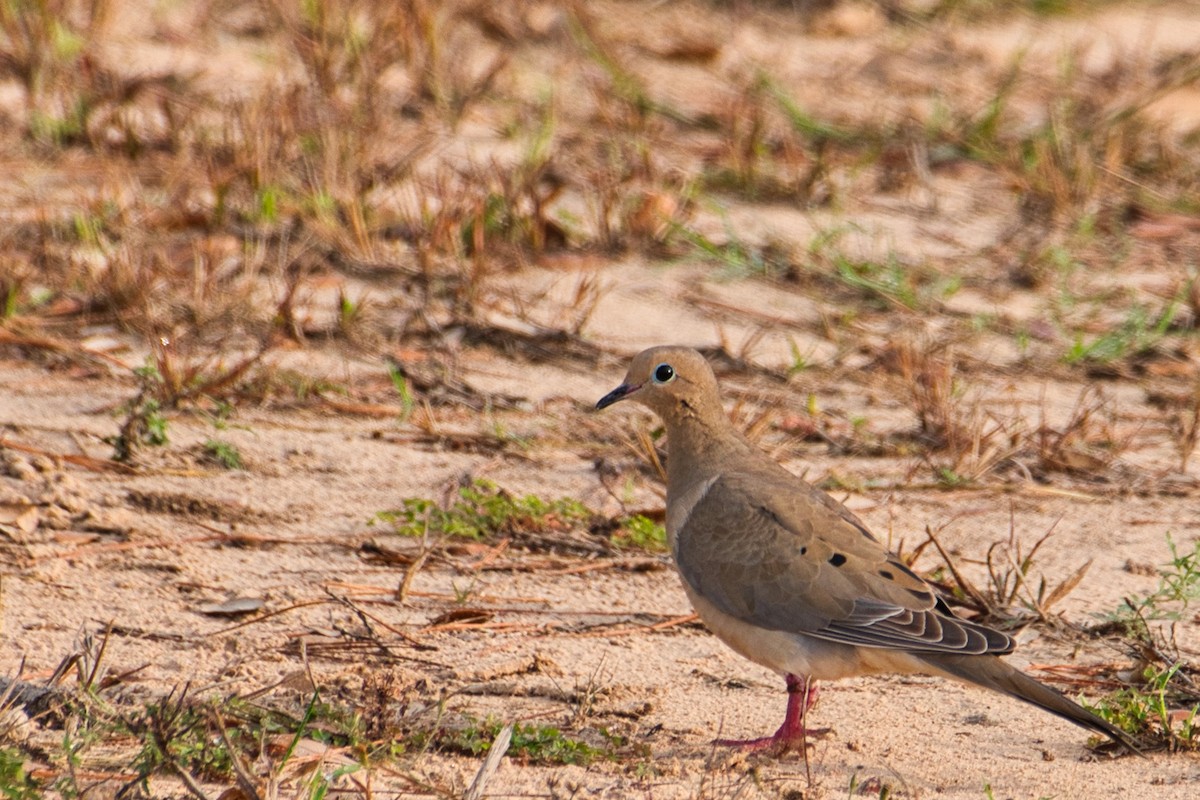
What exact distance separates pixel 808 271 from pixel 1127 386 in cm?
133

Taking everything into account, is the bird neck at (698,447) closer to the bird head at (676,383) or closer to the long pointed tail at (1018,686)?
the bird head at (676,383)

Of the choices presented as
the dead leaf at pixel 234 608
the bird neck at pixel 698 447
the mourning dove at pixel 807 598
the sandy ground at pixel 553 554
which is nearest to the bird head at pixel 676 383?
the bird neck at pixel 698 447

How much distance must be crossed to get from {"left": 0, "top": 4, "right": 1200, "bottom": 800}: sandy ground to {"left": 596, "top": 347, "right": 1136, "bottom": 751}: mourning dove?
0.19m

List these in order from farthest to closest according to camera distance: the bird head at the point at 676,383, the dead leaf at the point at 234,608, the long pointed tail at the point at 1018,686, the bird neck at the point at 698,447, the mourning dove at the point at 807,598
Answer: the bird head at the point at 676,383 < the bird neck at the point at 698,447 < the dead leaf at the point at 234,608 < the mourning dove at the point at 807,598 < the long pointed tail at the point at 1018,686

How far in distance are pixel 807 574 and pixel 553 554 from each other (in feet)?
3.34

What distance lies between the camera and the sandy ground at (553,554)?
3457 millimetres

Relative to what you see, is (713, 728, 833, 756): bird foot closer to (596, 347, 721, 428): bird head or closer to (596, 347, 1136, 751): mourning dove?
(596, 347, 1136, 751): mourning dove

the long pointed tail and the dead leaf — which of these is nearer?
the long pointed tail

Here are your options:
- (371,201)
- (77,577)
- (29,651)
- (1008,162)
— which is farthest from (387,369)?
(1008,162)

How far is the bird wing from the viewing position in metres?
3.42

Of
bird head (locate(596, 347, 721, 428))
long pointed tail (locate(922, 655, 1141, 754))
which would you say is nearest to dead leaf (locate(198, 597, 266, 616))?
bird head (locate(596, 347, 721, 428))

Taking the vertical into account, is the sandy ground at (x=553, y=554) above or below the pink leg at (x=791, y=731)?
→ below

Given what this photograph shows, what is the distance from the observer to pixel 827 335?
240 inches

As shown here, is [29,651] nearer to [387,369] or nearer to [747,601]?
[747,601]
